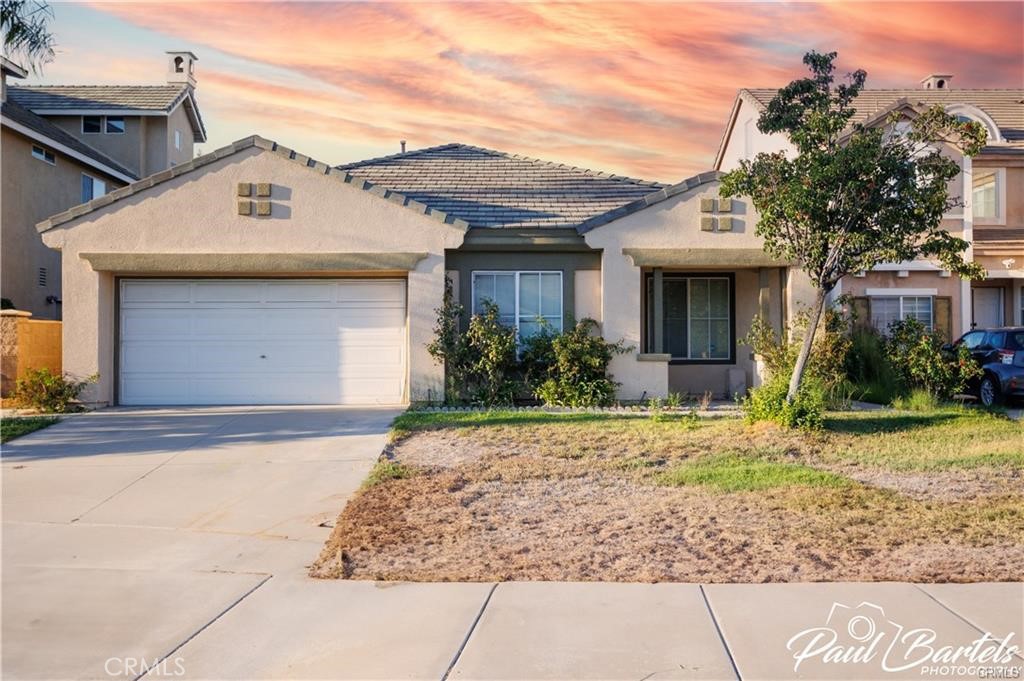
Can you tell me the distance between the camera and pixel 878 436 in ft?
39.1

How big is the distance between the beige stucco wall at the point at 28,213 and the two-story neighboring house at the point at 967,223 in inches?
707

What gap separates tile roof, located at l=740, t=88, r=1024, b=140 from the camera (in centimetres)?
2467

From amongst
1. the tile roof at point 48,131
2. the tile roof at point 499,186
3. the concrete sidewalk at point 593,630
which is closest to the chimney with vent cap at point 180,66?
the tile roof at point 48,131

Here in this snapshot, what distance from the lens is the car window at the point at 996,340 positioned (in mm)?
16766

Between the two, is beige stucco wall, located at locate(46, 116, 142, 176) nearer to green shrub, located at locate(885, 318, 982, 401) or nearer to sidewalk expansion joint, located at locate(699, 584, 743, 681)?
green shrub, located at locate(885, 318, 982, 401)

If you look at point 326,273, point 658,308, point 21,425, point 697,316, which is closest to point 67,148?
point 326,273

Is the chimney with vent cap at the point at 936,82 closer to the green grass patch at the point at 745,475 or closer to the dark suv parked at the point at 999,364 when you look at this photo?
the dark suv parked at the point at 999,364

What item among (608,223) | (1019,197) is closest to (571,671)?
(608,223)

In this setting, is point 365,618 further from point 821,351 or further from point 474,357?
point 821,351

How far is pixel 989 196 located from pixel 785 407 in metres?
14.9

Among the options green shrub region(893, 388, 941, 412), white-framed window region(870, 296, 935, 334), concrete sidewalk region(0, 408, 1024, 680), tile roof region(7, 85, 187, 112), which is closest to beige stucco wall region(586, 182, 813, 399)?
green shrub region(893, 388, 941, 412)

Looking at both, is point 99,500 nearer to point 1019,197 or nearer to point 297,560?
point 297,560

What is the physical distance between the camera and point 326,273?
52.7ft

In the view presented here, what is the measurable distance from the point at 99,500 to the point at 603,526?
524 cm
